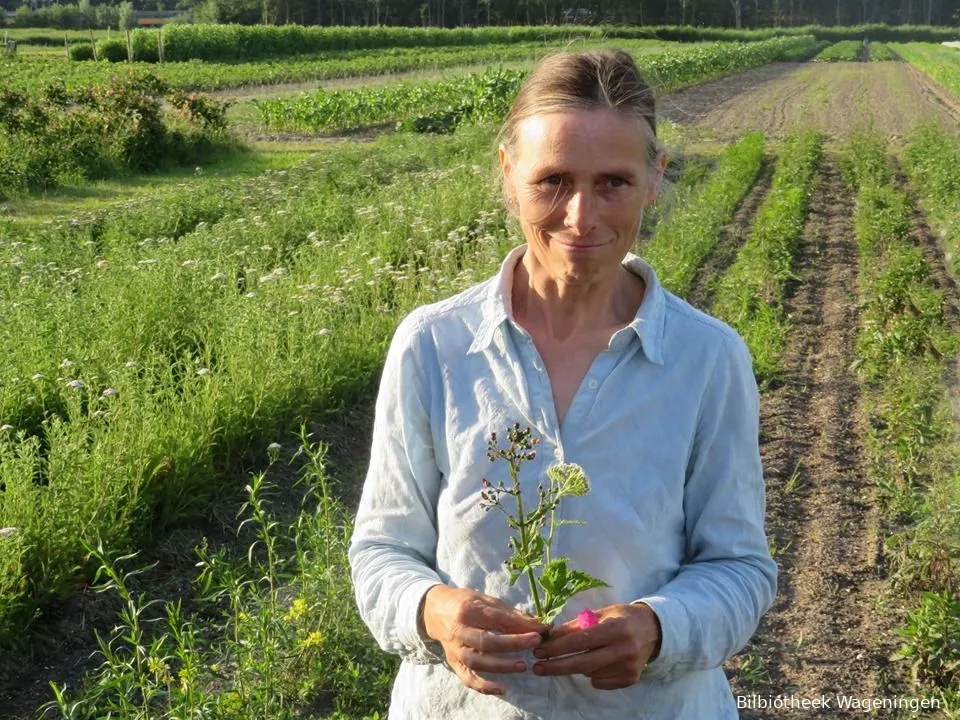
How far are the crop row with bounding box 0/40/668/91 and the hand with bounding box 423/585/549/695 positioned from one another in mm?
25915

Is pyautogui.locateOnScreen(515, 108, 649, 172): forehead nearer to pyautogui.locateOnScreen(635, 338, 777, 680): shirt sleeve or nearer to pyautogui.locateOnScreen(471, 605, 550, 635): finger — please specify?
pyautogui.locateOnScreen(635, 338, 777, 680): shirt sleeve

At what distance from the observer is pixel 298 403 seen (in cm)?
591

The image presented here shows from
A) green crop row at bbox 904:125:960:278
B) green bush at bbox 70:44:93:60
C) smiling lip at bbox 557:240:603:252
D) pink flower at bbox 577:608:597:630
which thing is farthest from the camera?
green bush at bbox 70:44:93:60

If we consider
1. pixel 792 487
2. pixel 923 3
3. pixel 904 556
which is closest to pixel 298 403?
pixel 792 487

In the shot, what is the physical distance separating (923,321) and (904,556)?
12.2ft

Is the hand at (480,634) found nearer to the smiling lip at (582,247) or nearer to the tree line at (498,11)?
the smiling lip at (582,247)

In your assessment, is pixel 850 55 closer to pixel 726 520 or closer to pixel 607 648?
pixel 726 520

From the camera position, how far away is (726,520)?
5.80 feet

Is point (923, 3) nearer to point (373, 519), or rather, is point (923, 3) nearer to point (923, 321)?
point (923, 321)

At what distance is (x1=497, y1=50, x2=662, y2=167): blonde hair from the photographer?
70.6 inches

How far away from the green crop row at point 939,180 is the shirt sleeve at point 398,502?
31.0 ft

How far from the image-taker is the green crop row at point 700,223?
363 inches

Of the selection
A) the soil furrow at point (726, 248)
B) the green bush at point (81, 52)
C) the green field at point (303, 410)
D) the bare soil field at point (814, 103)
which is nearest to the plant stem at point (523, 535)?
the green field at point (303, 410)

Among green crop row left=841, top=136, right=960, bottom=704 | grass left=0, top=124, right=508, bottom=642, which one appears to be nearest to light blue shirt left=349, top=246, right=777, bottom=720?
grass left=0, top=124, right=508, bottom=642
